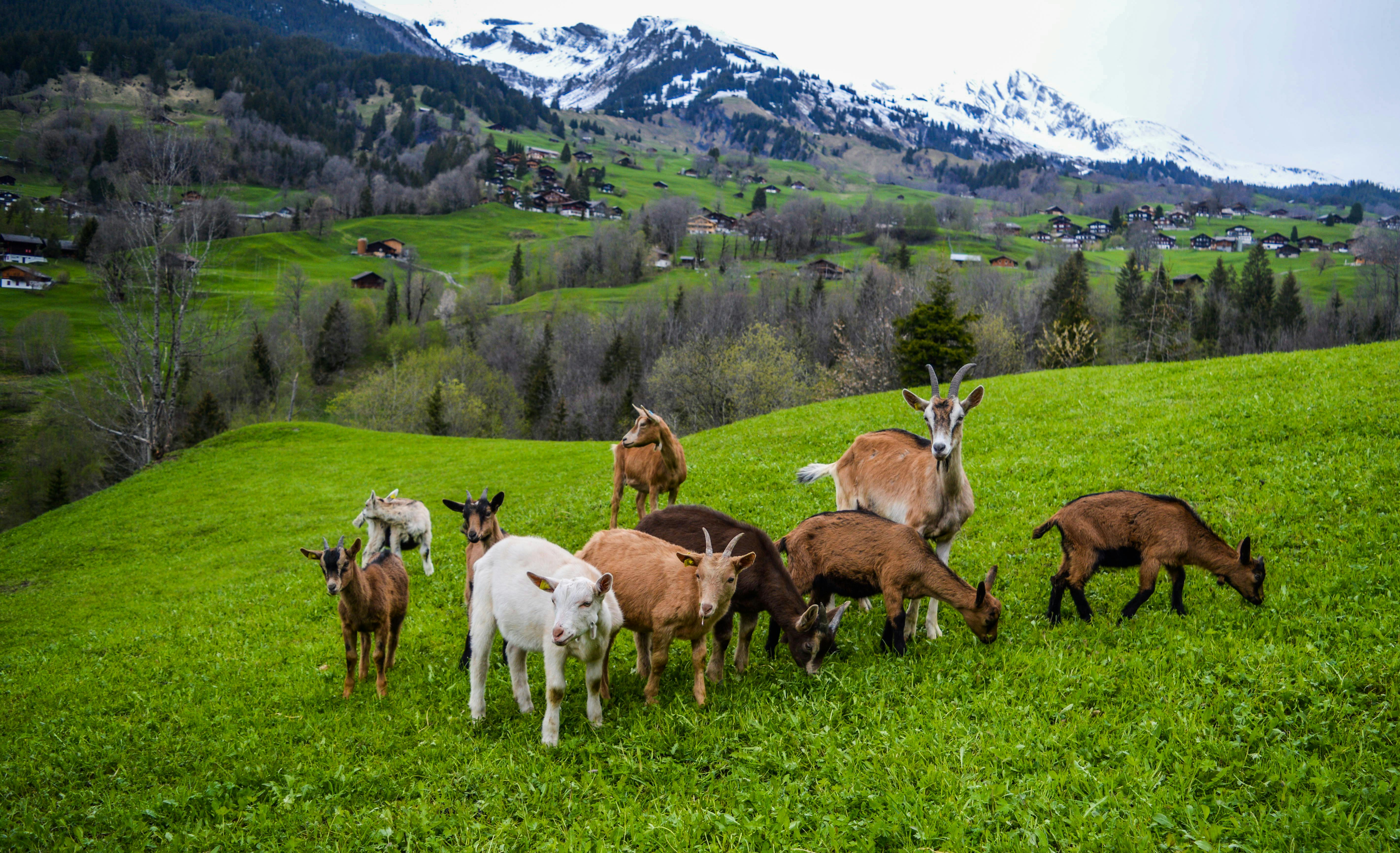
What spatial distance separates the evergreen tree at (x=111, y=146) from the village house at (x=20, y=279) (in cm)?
5453

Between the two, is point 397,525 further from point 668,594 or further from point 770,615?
point 770,615

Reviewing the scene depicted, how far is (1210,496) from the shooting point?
1124cm

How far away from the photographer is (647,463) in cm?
1444

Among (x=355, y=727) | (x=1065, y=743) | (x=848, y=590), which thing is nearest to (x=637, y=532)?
(x=848, y=590)

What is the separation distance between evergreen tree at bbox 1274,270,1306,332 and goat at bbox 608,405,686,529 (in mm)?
96843

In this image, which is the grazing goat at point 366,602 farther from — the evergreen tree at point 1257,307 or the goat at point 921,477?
the evergreen tree at point 1257,307

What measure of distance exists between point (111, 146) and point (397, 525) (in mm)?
189837

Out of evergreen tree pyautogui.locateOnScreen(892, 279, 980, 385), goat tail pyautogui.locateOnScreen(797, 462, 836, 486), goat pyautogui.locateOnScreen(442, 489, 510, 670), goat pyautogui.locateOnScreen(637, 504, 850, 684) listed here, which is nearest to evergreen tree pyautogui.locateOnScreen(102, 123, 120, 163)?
evergreen tree pyautogui.locateOnScreen(892, 279, 980, 385)

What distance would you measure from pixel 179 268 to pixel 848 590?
221 feet

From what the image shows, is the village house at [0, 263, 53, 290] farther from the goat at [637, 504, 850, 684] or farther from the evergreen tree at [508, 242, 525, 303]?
the goat at [637, 504, 850, 684]

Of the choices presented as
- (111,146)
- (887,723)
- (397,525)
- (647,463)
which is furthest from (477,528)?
(111,146)

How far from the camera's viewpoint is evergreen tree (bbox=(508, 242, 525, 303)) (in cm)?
12812

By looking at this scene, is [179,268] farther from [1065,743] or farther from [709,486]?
[1065,743]

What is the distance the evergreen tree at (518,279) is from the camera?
12812 cm
